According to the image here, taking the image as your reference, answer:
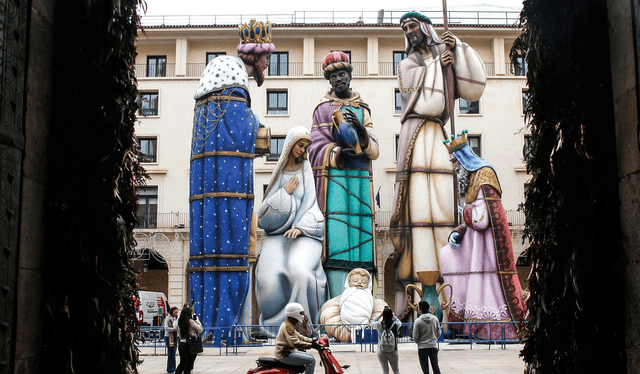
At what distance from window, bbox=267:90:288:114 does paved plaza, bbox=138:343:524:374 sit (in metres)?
19.4

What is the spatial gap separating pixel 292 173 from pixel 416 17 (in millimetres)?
6128

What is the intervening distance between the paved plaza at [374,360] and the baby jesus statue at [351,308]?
0.47 meters

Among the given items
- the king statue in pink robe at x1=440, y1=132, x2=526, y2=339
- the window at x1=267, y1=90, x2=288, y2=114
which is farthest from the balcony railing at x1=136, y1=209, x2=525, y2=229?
the king statue in pink robe at x1=440, y1=132, x2=526, y2=339

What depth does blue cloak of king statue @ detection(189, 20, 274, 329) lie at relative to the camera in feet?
57.7

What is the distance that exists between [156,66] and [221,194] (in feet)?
69.5

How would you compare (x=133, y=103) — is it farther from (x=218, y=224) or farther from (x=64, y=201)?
(x=218, y=224)

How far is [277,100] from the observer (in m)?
36.5

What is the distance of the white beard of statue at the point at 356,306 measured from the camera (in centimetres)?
1806

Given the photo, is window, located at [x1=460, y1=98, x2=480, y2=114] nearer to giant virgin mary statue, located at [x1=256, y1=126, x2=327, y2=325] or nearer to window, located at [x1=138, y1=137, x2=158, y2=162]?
window, located at [x1=138, y1=137, x2=158, y2=162]

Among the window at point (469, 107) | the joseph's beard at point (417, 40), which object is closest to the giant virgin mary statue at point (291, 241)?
the joseph's beard at point (417, 40)

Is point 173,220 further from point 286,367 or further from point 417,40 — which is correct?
point 286,367

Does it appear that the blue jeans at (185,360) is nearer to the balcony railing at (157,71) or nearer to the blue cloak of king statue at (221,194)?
the blue cloak of king statue at (221,194)

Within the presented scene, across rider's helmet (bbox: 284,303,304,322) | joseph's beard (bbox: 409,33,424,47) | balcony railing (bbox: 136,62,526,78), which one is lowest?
rider's helmet (bbox: 284,303,304,322)

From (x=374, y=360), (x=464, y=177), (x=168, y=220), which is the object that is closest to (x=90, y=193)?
(x=374, y=360)
